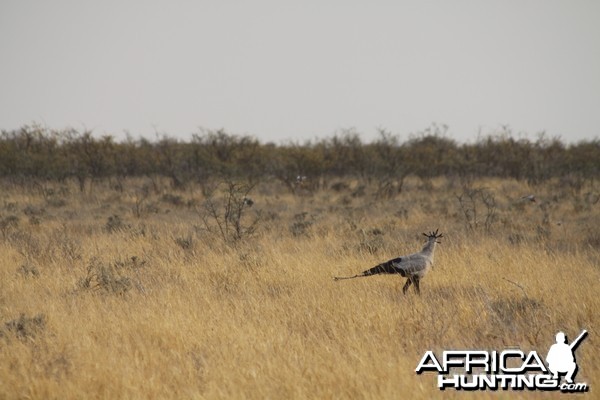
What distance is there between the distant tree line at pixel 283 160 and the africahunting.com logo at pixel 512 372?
20.4 m

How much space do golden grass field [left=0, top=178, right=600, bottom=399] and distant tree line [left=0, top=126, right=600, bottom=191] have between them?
1578 cm

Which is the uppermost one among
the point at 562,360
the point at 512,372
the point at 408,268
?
the point at 408,268

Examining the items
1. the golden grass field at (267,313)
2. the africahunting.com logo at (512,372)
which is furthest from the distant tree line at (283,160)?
the africahunting.com logo at (512,372)

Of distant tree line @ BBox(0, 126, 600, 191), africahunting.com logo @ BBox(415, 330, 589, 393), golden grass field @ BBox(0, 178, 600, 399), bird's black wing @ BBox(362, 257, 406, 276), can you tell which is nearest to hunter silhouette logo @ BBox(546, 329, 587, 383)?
africahunting.com logo @ BBox(415, 330, 589, 393)

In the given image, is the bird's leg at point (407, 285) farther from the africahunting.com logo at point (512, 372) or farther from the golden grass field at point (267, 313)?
the africahunting.com logo at point (512, 372)

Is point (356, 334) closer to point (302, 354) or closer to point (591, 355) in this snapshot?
point (302, 354)

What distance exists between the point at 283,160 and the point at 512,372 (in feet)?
82.1

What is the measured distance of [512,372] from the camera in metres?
3.74

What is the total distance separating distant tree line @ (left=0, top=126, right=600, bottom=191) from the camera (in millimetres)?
26172

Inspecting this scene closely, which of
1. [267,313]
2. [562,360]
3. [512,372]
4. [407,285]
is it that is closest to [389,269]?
[407,285]

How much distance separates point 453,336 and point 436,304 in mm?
1048

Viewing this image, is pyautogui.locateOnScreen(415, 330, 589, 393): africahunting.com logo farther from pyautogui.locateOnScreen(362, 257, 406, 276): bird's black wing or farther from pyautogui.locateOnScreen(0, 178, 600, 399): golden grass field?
pyautogui.locateOnScreen(362, 257, 406, 276): bird's black wing

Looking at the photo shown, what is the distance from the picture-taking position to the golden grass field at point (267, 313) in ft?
12.2

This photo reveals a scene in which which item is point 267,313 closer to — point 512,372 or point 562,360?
point 512,372
